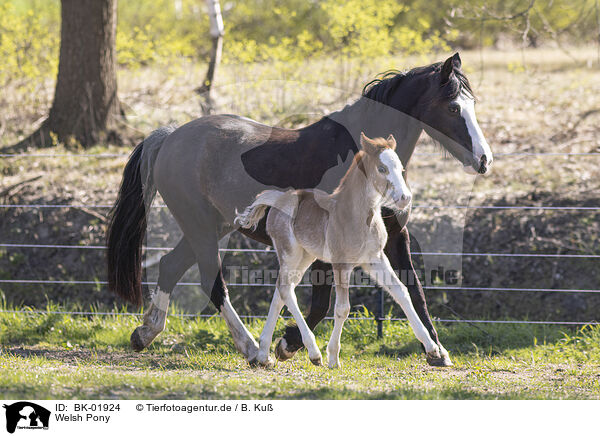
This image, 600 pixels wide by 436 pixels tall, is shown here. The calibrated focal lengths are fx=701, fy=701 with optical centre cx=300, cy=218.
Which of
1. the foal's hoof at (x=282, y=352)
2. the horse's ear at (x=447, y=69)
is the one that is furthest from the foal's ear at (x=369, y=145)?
the foal's hoof at (x=282, y=352)

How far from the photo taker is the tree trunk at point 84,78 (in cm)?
1007

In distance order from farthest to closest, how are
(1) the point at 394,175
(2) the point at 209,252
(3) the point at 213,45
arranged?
(3) the point at 213,45 < (2) the point at 209,252 < (1) the point at 394,175

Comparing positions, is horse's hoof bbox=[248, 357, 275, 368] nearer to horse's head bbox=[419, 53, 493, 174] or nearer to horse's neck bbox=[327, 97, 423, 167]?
horse's neck bbox=[327, 97, 423, 167]

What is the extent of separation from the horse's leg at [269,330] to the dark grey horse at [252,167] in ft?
0.39

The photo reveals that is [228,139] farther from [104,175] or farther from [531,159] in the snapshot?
[531,159]

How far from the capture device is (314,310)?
5273 millimetres

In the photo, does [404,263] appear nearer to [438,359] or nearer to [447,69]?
[438,359]

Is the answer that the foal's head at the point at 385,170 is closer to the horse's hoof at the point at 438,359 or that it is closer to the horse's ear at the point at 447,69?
the horse's ear at the point at 447,69

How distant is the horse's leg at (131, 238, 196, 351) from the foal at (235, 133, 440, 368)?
108 centimetres

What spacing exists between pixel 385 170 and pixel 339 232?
653 mm

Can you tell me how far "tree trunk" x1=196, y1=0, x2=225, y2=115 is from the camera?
1037 cm
